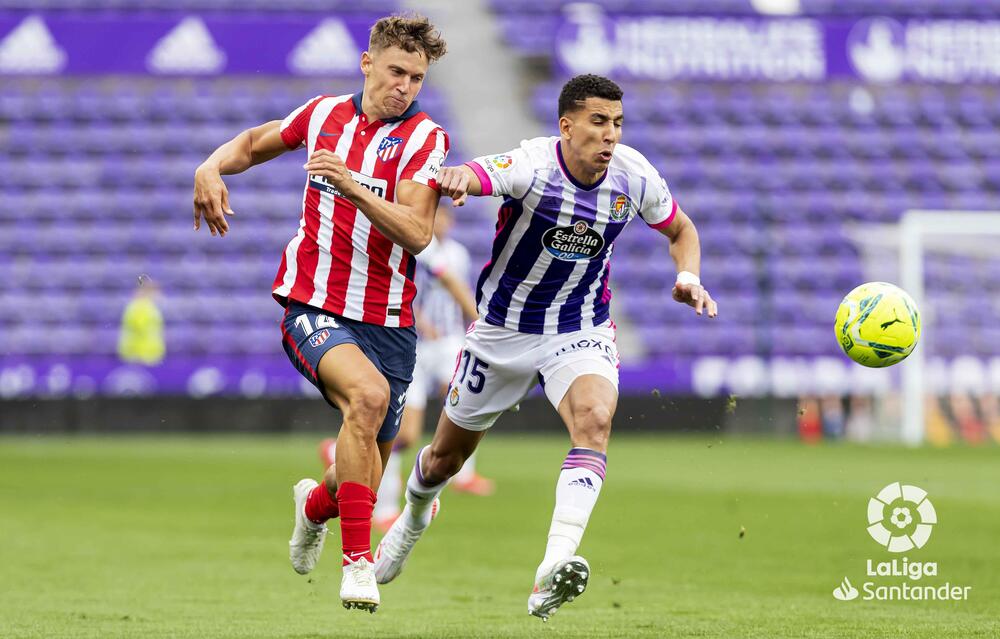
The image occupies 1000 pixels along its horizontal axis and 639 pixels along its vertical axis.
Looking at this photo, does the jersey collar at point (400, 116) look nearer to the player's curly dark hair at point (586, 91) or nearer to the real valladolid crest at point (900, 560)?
the player's curly dark hair at point (586, 91)

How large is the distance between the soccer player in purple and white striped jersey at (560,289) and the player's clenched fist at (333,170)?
404mm

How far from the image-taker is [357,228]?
6066 mm

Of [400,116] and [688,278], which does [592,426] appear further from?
[400,116]

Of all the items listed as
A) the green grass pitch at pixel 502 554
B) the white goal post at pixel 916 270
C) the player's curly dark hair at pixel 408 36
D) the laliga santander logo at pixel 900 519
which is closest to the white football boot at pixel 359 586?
the green grass pitch at pixel 502 554

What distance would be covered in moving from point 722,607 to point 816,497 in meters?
5.65

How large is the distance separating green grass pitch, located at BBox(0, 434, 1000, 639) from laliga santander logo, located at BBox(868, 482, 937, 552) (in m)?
0.12

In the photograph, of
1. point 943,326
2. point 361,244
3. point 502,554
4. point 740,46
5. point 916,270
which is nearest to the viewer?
point 361,244

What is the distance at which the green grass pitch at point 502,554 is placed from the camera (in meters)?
6.03

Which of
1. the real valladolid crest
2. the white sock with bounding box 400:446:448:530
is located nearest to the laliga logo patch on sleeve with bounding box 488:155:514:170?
the white sock with bounding box 400:446:448:530

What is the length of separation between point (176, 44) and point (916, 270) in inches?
453

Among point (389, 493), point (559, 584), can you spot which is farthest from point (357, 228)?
point (389, 493)

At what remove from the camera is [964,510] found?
1070cm

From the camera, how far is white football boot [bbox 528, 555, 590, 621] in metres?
5.18

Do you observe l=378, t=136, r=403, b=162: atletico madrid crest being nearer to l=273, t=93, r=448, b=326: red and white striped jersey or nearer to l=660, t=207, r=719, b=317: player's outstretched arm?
l=273, t=93, r=448, b=326: red and white striped jersey
